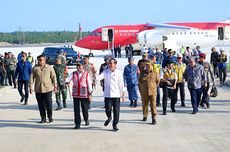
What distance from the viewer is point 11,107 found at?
14.6 meters

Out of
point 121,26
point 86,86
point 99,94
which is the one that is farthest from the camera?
point 121,26

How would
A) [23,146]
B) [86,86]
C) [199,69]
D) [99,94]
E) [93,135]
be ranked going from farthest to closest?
[99,94] → [199,69] → [86,86] → [93,135] → [23,146]

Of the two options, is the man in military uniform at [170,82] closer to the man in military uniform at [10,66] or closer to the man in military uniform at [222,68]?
the man in military uniform at [222,68]

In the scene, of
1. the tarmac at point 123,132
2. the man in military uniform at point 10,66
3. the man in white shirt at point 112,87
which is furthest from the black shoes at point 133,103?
the man in military uniform at point 10,66

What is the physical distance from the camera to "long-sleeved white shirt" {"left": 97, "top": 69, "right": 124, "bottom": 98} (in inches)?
412

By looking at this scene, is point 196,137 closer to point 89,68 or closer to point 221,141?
point 221,141

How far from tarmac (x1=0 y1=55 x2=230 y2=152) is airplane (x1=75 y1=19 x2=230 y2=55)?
3203 centimetres

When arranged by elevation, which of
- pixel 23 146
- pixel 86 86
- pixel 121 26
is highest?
pixel 121 26

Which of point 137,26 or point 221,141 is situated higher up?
point 137,26

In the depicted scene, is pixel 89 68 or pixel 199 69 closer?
pixel 199 69

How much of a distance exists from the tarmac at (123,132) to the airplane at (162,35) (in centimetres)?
3203

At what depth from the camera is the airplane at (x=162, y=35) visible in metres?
45.7

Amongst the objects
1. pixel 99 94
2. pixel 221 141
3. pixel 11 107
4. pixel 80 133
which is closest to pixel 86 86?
pixel 80 133

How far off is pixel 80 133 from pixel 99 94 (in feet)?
24.9
